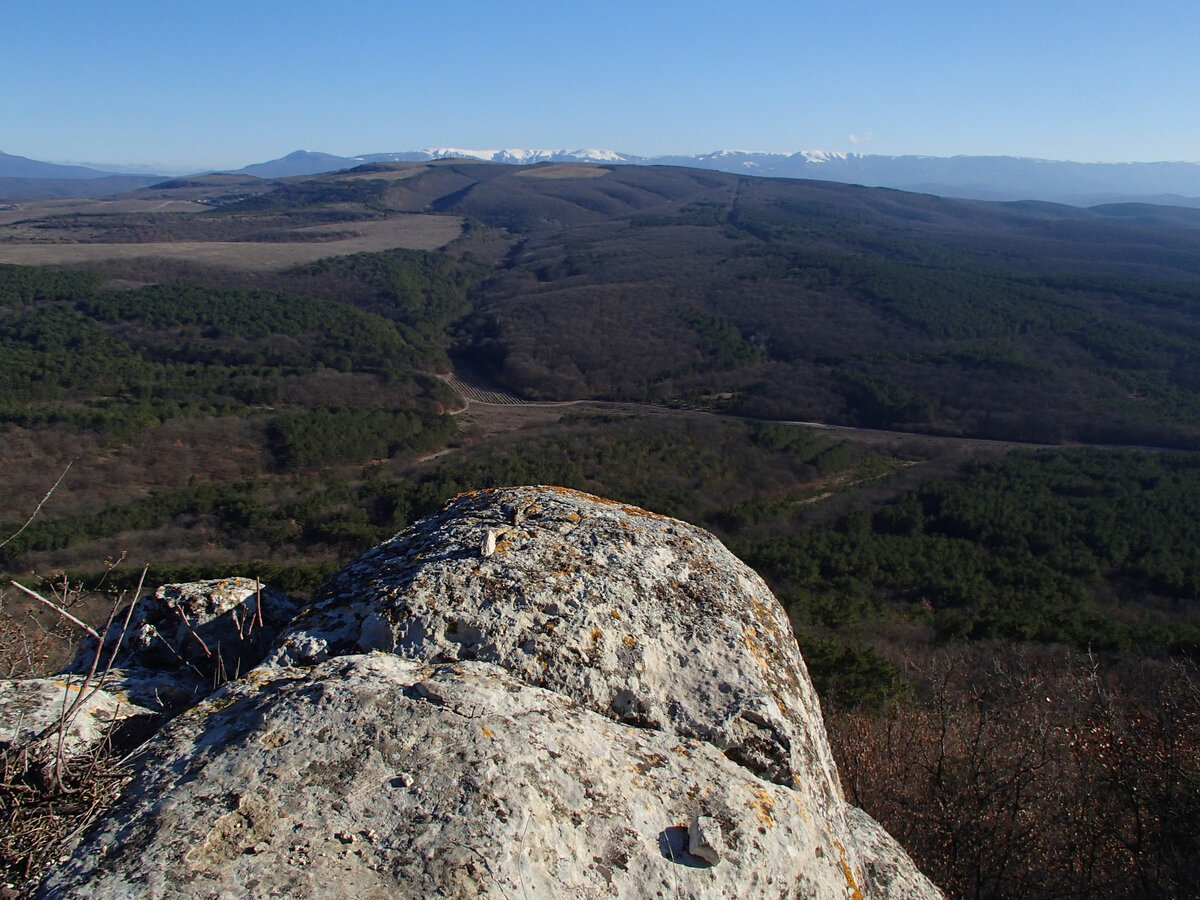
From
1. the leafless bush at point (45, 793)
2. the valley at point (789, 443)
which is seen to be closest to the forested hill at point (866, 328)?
the valley at point (789, 443)

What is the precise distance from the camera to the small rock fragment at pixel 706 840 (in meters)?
3.30

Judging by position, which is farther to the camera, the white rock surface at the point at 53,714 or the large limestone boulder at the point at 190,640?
the large limestone boulder at the point at 190,640

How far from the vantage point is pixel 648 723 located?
411 centimetres

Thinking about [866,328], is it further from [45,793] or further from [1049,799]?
[45,793]

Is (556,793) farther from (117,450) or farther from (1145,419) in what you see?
(1145,419)

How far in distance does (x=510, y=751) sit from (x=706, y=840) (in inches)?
38.9

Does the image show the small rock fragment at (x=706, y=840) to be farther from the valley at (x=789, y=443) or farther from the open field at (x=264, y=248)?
the open field at (x=264, y=248)

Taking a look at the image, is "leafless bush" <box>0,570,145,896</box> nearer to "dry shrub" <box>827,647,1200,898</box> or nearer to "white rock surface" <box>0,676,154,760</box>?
"white rock surface" <box>0,676,154,760</box>

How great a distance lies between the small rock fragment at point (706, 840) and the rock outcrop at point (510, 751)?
11 mm

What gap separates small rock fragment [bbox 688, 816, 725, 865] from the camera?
330cm

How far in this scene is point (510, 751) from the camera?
11.2 ft

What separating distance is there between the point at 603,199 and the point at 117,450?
5062 inches

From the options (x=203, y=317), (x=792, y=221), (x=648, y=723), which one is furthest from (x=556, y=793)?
(x=792, y=221)

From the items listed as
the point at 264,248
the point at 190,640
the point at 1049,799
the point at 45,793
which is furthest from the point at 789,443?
the point at 264,248
